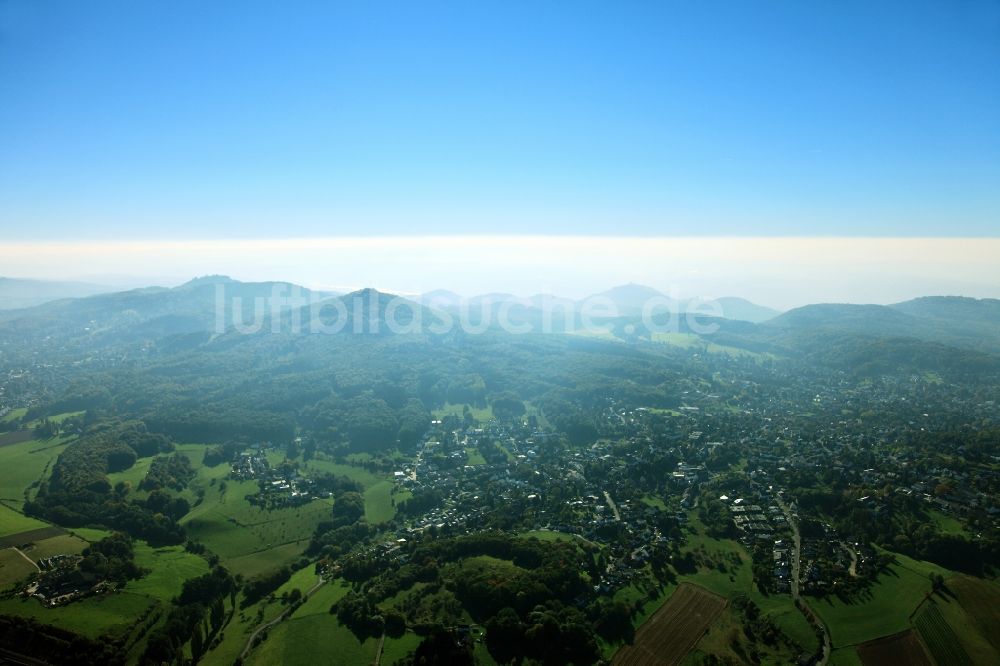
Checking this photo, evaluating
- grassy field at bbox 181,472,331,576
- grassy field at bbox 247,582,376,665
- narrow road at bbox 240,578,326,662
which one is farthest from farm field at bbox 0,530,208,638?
grassy field at bbox 247,582,376,665

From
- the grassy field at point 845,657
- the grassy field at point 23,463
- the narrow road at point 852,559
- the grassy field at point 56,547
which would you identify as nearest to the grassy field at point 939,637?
the grassy field at point 845,657

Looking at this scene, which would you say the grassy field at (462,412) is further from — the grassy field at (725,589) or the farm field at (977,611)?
the farm field at (977,611)

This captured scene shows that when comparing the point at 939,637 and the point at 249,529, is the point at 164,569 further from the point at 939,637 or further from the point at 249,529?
the point at 939,637

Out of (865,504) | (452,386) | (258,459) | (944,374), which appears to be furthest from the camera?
(944,374)

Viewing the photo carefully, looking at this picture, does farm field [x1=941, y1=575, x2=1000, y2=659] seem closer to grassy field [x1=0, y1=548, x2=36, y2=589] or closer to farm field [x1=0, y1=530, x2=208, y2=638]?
farm field [x1=0, y1=530, x2=208, y2=638]

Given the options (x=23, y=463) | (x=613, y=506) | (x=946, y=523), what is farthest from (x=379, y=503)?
(x=946, y=523)

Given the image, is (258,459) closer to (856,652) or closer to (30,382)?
(856,652)

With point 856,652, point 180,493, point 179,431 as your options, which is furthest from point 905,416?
point 179,431
